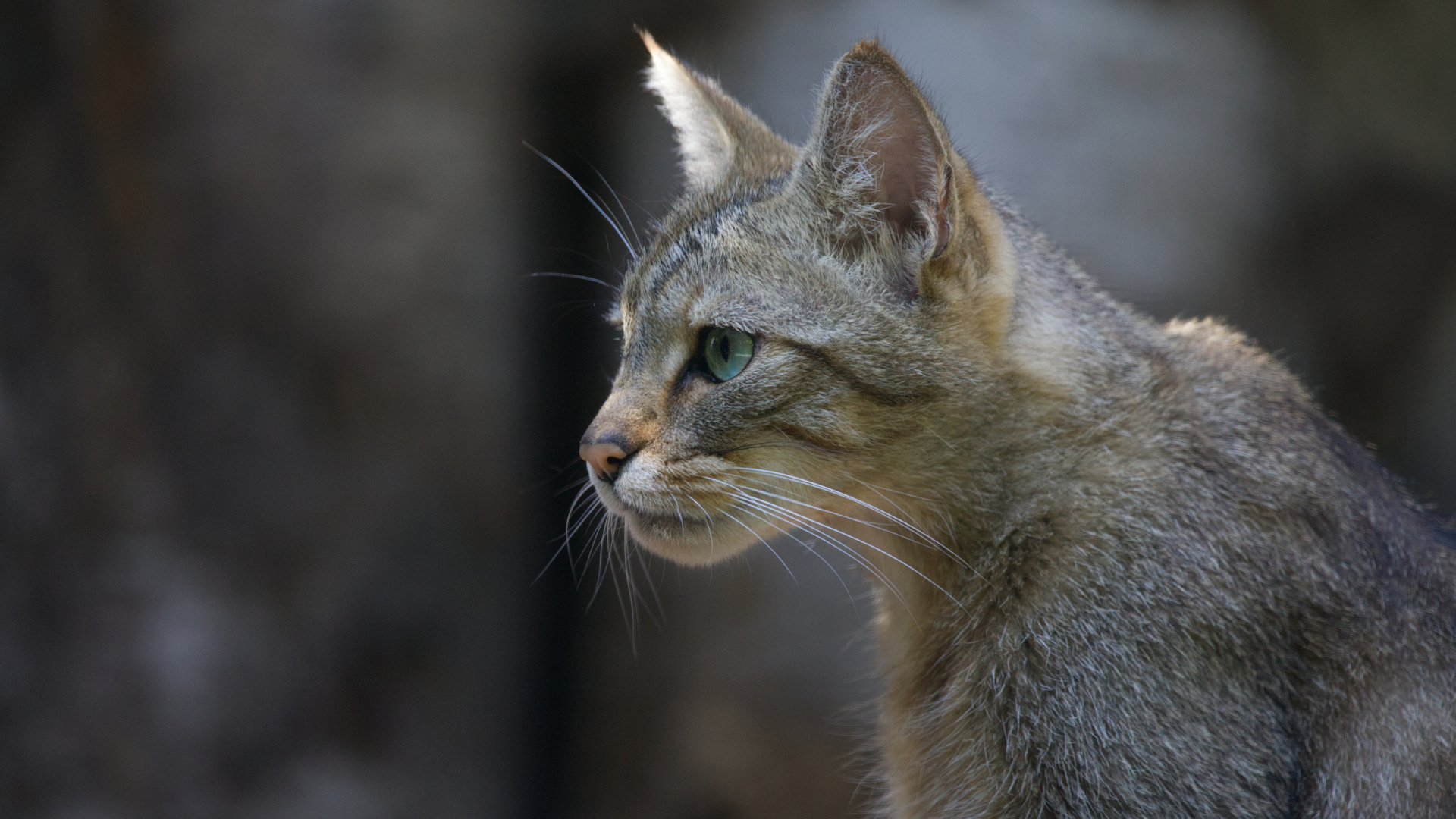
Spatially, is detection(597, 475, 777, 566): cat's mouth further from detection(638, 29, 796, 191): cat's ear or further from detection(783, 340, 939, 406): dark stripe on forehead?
detection(638, 29, 796, 191): cat's ear

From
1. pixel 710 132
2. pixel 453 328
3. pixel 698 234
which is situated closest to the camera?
pixel 698 234

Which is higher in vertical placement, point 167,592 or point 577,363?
point 577,363

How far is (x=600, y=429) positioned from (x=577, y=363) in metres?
3.04

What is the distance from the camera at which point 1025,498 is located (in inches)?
85.7

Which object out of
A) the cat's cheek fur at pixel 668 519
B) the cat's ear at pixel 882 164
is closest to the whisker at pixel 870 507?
the cat's cheek fur at pixel 668 519

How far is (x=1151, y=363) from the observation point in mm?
2336

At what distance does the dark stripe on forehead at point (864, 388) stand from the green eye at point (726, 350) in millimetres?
89

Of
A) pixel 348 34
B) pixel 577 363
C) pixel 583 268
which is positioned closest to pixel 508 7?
pixel 348 34

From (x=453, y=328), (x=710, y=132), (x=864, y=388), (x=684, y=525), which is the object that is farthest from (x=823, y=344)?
(x=453, y=328)

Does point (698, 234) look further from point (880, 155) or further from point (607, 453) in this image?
point (607, 453)

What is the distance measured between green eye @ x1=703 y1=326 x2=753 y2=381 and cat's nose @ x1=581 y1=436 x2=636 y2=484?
0.25m

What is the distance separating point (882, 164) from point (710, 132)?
789 millimetres

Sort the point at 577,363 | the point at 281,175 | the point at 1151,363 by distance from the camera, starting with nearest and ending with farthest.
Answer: the point at 1151,363 < the point at 281,175 < the point at 577,363

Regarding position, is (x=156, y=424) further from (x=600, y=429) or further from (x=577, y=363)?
(x=600, y=429)
